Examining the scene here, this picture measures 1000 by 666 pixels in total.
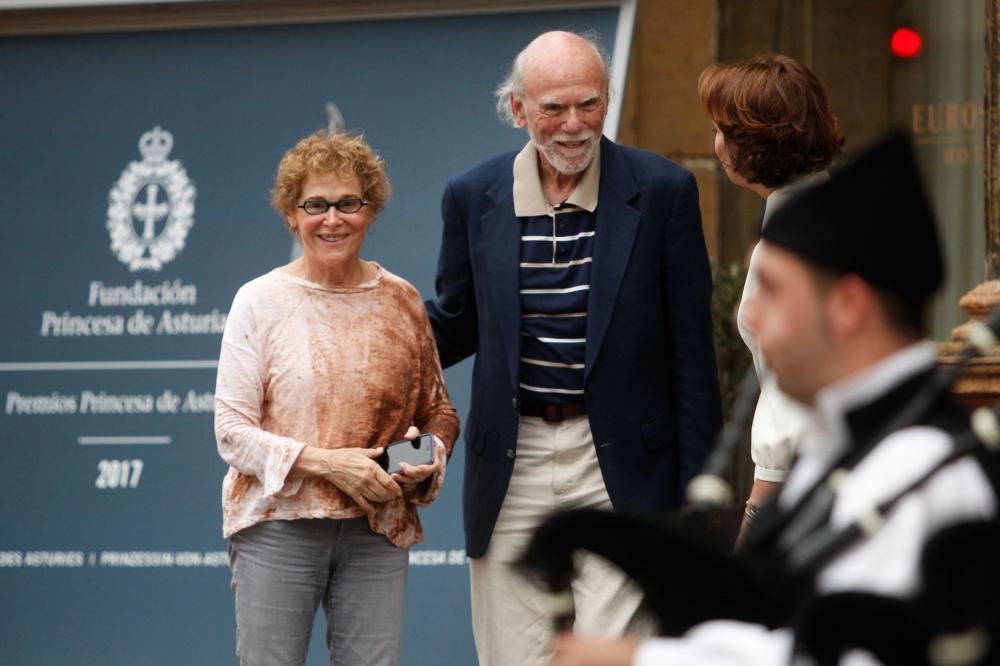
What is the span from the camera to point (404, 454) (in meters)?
4.46

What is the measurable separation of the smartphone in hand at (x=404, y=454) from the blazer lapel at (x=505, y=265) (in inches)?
12.8

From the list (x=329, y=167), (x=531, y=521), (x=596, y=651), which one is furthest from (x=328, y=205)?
(x=596, y=651)

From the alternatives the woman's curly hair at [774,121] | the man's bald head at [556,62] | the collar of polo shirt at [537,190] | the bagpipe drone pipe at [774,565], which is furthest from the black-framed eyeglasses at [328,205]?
the bagpipe drone pipe at [774,565]

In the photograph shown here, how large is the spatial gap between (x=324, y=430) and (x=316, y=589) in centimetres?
45

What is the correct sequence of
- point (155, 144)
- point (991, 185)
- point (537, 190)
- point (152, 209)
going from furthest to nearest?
point (155, 144) < point (152, 209) < point (991, 185) < point (537, 190)

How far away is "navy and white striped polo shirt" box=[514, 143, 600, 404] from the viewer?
4391mm

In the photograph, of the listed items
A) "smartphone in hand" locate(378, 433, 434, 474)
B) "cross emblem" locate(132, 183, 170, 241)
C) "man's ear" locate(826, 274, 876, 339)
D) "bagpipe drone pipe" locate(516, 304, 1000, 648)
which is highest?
"cross emblem" locate(132, 183, 170, 241)

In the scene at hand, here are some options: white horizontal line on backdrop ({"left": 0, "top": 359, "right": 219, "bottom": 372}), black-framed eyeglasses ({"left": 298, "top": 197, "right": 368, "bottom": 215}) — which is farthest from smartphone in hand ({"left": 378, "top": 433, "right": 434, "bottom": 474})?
white horizontal line on backdrop ({"left": 0, "top": 359, "right": 219, "bottom": 372})

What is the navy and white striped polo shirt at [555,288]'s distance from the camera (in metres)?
4.39

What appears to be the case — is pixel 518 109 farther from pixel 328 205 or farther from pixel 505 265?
pixel 328 205

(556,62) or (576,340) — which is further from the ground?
(556,62)

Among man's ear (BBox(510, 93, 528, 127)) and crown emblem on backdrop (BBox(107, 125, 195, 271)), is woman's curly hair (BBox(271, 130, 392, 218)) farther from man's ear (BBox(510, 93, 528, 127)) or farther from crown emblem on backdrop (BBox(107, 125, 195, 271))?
crown emblem on backdrop (BBox(107, 125, 195, 271))

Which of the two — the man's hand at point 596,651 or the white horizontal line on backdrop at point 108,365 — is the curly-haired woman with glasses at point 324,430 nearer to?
the white horizontal line on backdrop at point 108,365

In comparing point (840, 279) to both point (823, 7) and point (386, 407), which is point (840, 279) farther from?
point (823, 7)
